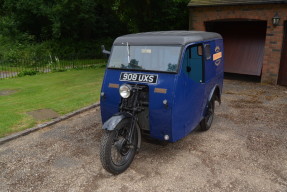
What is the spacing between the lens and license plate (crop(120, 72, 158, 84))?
16.2 ft

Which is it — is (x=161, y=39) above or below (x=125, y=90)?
above

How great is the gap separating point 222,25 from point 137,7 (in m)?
6.27

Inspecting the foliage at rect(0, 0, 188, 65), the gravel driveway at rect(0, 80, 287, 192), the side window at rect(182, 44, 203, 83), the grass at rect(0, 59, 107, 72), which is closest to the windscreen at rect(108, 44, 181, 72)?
the side window at rect(182, 44, 203, 83)

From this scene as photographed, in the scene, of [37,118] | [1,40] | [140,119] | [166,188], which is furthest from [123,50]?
[1,40]

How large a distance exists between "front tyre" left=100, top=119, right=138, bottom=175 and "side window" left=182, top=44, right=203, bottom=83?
5.07 ft

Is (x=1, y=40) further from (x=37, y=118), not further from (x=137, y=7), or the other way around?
(x=37, y=118)

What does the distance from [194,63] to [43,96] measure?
6769 millimetres

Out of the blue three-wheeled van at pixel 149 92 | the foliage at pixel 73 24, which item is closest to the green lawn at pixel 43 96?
the blue three-wheeled van at pixel 149 92

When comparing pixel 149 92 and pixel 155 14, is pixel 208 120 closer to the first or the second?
pixel 149 92

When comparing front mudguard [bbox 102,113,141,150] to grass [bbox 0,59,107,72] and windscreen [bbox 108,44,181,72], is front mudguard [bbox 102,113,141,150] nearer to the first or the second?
windscreen [bbox 108,44,181,72]

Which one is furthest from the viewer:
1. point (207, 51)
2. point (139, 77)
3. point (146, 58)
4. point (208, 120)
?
point (208, 120)

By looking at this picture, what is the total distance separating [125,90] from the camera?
15.6ft

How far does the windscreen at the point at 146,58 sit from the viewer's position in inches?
195

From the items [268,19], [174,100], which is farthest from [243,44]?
[174,100]
